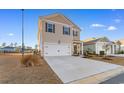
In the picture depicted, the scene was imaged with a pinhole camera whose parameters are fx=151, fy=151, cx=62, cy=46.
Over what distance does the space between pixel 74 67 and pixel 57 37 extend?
3597 millimetres

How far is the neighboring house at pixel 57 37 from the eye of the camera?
368 inches

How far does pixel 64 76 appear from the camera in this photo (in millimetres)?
5980

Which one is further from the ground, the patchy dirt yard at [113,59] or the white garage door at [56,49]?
the white garage door at [56,49]

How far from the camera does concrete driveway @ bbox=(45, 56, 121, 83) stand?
6.09 metres

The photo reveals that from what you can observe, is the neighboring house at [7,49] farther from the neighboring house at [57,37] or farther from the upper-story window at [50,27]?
the upper-story window at [50,27]

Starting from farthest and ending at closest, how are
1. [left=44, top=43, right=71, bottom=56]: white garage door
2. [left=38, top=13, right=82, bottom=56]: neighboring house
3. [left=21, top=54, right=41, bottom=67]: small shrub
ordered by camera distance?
[left=44, top=43, right=71, bottom=56]: white garage door
[left=38, top=13, right=82, bottom=56]: neighboring house
[left=21, top=54, right=41, bottom=67]: small shrub

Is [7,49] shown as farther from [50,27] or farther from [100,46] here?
[100,46]

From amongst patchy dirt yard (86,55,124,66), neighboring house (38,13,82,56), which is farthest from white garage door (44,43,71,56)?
patchy dirt yard (86,55,124,66)

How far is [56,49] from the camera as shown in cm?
979

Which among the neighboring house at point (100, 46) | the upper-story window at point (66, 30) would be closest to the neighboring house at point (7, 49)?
the neighboring house at point (100, 46)

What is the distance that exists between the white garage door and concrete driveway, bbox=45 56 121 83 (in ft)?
1.06

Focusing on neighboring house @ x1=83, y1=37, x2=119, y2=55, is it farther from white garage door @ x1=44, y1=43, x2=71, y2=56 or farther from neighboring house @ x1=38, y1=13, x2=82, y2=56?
white garage door @ x1=44, y1=43, x2=71, y2=56
